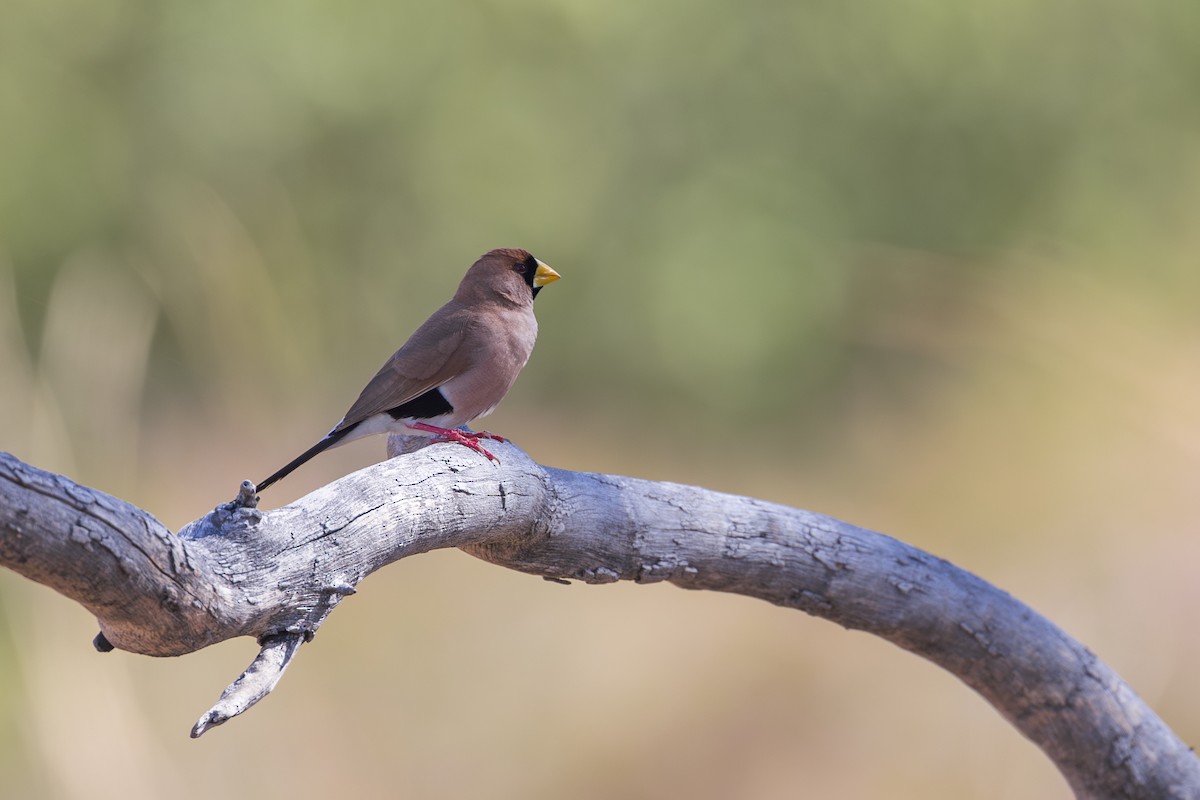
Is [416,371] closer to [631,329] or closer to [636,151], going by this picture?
[631,329]

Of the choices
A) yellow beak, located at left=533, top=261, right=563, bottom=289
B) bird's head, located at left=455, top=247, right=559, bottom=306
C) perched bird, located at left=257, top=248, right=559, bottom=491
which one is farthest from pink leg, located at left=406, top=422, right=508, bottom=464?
yellow beak, located at left=533, top=261, right=563, bottom=289

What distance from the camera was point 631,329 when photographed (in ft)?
28.7

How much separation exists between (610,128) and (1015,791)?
5458mm

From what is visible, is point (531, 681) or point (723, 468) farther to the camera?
point (723, 468)

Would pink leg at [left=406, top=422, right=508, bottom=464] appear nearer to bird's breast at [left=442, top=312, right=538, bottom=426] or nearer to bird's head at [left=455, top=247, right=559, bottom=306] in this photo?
bird's breast at [left=442, top=312, right=538, bottom=426]

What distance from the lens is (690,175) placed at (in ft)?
28.3

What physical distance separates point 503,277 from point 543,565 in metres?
0.68

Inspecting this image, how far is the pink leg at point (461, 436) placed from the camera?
2.18 meters

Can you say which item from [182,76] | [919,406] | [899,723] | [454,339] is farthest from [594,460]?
[454,339]

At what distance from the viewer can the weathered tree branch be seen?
1.38 metres

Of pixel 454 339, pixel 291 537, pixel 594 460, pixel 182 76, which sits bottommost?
pixel 291 537

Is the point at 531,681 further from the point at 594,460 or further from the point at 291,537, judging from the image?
the point at 291,537

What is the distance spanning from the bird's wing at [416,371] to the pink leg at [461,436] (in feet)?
0.22

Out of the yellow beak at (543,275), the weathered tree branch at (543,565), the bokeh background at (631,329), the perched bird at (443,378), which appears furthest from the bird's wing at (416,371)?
the bokeh background at (631,329)
